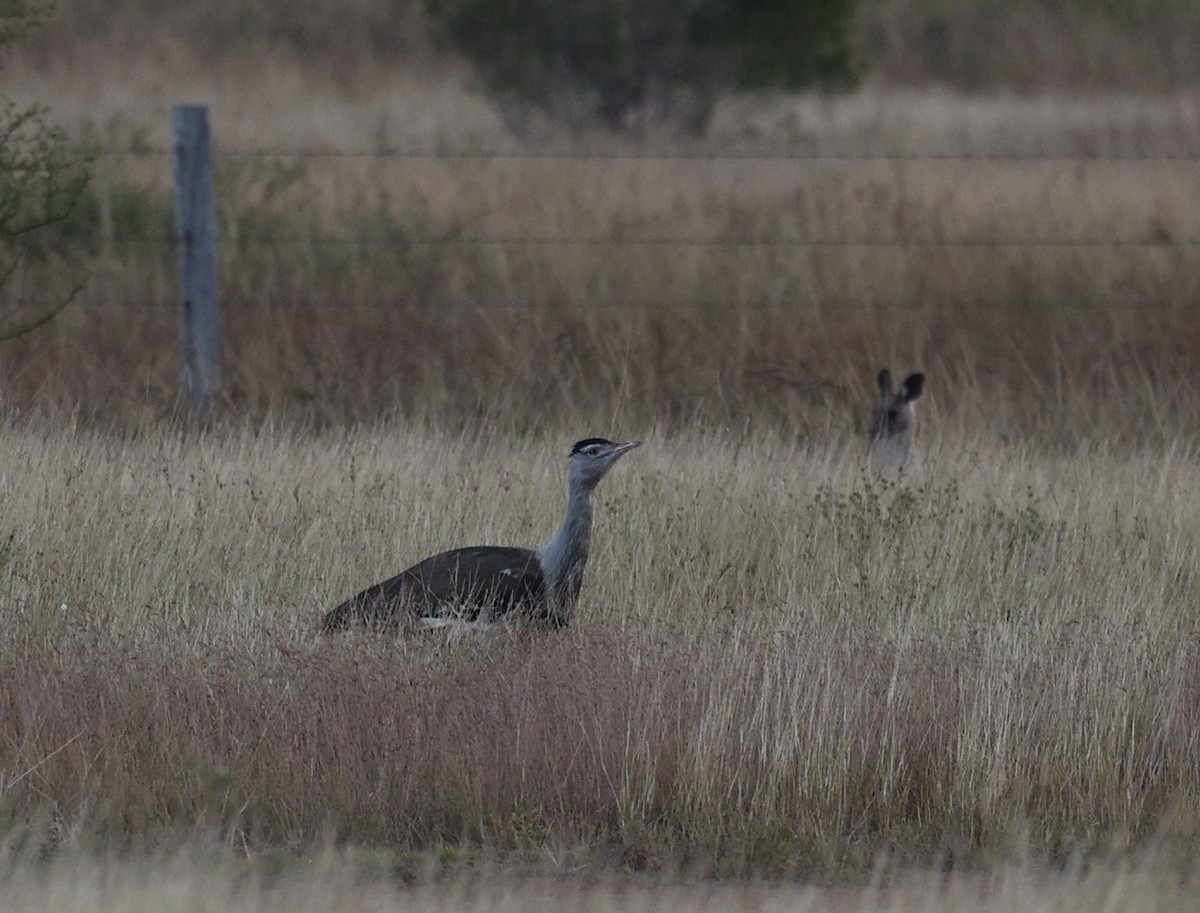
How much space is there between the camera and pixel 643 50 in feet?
74.9

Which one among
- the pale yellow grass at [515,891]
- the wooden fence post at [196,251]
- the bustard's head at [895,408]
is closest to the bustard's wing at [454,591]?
the pale yellow grass at [515,891]

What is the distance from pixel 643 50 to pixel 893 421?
1500 centimetres

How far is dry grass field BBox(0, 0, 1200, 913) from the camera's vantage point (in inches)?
177

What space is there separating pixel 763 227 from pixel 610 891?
29.8 feet

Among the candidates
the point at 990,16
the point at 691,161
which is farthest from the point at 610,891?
the point at 990,16

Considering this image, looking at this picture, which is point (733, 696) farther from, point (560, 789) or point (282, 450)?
point (282, 450)

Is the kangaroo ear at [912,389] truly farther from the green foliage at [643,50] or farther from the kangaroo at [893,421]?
the green foliage at [643,50]

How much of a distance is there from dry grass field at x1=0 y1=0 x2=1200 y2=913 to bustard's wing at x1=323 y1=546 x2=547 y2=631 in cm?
15

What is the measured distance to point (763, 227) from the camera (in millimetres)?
12953

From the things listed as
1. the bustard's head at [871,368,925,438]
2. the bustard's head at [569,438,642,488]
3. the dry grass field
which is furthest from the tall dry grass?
the bustard's head at [871,368,925,438]

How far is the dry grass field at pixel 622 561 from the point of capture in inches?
177

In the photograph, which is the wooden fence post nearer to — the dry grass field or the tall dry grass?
the dry grass field

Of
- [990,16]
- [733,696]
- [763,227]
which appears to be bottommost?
[733,696]

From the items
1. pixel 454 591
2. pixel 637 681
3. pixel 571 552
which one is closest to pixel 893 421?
pixel 571 552
